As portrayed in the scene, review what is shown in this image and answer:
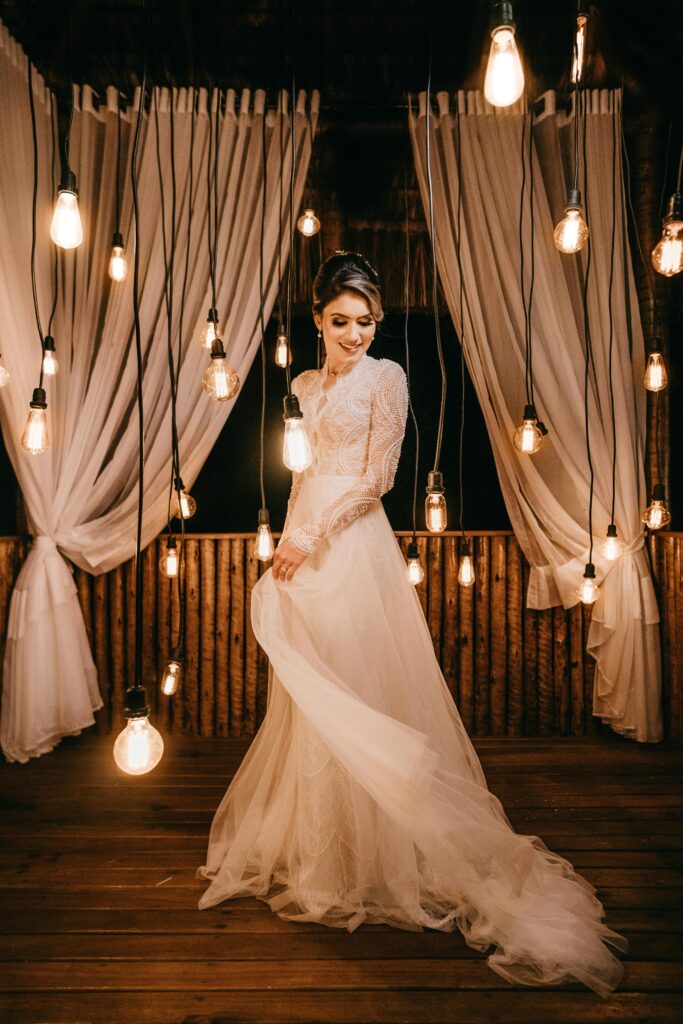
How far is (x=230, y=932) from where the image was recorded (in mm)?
1785

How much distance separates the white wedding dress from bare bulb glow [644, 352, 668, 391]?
5.09 ft

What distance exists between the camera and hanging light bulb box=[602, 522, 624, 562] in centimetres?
304

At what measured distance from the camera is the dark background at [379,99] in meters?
3.12

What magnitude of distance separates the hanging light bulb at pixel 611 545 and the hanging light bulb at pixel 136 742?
2474 mm

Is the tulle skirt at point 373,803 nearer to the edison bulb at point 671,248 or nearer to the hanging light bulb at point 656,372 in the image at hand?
the edison bulb at point 671,248

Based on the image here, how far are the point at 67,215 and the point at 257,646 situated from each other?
8.00 ft

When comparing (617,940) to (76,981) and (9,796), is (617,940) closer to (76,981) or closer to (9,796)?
(76,981)

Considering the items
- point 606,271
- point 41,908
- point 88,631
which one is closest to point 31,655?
point 88,631

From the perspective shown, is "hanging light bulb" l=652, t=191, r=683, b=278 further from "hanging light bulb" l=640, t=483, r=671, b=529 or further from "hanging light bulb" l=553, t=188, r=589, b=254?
"hanging light bulb" l=640, t=483, r=671, b=529

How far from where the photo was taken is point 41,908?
1914 mm

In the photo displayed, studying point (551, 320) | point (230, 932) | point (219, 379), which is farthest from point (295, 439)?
point (551, 320)

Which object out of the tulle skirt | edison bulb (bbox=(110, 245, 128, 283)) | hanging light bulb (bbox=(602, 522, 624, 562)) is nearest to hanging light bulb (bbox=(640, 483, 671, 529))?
hanging light bulb (bbox=(602, 522, 624, 562))

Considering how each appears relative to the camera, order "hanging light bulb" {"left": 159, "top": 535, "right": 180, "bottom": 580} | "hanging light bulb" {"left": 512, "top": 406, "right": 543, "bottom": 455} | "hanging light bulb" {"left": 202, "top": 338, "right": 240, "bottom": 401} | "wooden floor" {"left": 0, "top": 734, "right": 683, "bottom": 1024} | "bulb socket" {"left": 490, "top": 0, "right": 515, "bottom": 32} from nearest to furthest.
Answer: "bulb socket" {"left": 490, "top": 0, "right": 515, "bottom": 32}, "wooden floor" {"left": 0, "top": 734, "right": 683, "bottom": 1024}, "hanging light bulb" {"left": 202, "top": 338, "right": 240, "bottom": 401}, "hanging light bulb" {"left": 512, "top": 406, "right": 543, "bottom": 455}, "hanging light bulb" {"left": 159, "top": 535, "right": 180, "bottom": 580}

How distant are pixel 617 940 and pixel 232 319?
316 centimetres
